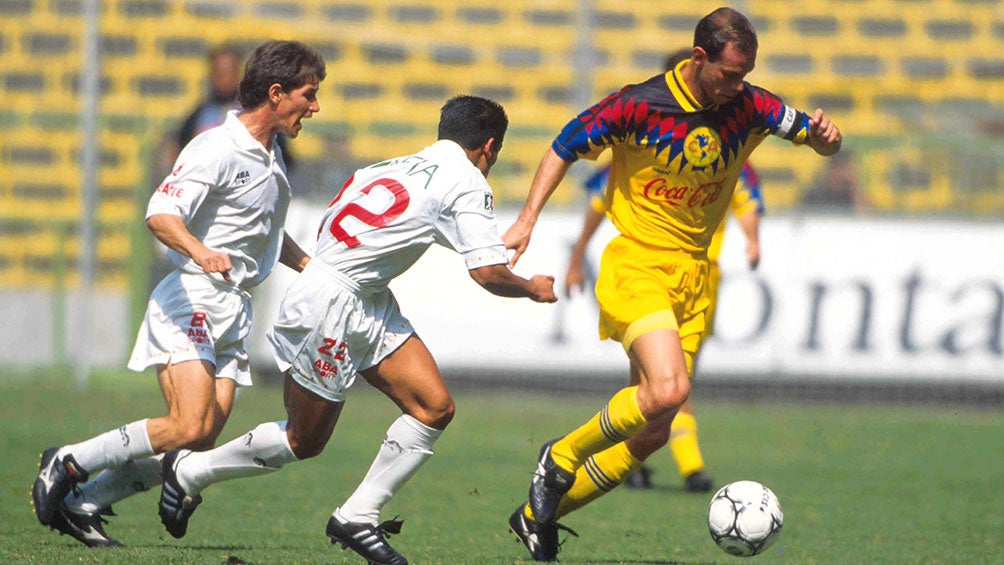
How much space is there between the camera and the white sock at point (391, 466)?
17.9ft

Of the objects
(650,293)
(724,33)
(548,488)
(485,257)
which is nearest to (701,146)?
(724,33)

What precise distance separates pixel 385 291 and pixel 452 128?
69 centimetres

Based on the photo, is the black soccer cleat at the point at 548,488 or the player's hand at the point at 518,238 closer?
the player's hand at the point at 518,238

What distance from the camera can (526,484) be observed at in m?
8.52

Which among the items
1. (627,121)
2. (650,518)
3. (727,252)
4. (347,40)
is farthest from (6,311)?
(627,121)

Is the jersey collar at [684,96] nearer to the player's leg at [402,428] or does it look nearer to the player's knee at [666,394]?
the player's knee at [666,394]

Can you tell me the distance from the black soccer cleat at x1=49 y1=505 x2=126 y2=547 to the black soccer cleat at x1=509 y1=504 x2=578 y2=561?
1649 mm

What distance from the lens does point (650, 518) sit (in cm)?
741

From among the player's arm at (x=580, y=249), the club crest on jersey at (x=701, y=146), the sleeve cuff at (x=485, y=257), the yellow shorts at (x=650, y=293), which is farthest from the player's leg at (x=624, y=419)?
the player's arm at (x=580, y=249)

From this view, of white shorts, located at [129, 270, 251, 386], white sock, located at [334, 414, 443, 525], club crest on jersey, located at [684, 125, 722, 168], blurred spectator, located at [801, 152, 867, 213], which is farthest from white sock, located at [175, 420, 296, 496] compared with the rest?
blurred spectator, located at [801, 152, 867, 213]

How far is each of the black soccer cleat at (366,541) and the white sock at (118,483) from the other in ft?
3.23

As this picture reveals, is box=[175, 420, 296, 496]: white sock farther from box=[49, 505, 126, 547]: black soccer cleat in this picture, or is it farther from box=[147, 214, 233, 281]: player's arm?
box=[147, 214, 233, 281]: player's arm

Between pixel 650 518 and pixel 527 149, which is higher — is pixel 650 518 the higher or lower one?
the lower one

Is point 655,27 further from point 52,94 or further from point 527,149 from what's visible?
point 52,94
